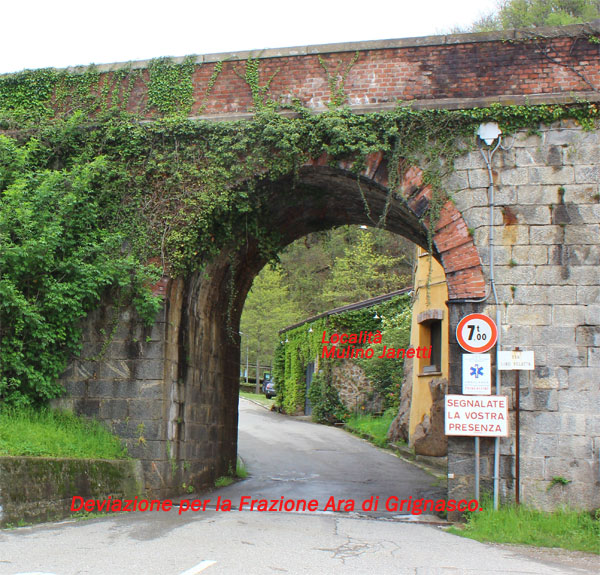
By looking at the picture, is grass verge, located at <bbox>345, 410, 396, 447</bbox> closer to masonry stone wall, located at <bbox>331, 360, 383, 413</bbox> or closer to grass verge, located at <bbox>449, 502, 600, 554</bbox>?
masonry stone wall, located at <bbox>331, 360, 383, 413</bbox>

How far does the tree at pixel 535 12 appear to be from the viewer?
77.5 ft

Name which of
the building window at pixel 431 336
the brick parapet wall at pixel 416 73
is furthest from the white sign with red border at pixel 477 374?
the building window at pixel 431 336

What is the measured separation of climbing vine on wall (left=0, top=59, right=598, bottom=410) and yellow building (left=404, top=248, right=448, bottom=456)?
6.94m

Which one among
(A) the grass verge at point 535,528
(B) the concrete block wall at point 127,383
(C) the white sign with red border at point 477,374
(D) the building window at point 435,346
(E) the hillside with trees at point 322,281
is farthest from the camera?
(E) the hillside with trees at point 322,281

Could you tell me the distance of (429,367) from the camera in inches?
681

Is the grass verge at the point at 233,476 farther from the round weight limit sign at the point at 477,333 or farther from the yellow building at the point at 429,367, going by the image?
the round weight limit sign at the point at 477,333

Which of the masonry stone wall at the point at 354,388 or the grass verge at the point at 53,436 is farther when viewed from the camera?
the masonry stone wall at the point at 354,388

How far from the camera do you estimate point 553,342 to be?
28.9 ft

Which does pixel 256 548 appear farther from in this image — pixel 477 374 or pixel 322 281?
pixel 322 281

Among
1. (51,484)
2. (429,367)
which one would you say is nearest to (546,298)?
(51,484)

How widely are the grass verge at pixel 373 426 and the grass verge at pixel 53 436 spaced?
1158 centimetres

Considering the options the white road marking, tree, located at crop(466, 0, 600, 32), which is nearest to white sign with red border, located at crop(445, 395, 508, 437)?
the white road marking

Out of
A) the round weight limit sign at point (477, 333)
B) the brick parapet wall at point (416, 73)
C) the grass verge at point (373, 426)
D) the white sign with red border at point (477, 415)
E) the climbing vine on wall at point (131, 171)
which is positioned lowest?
the grass verge at point (373, 426)

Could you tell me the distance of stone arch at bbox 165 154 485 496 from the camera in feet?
30.6
